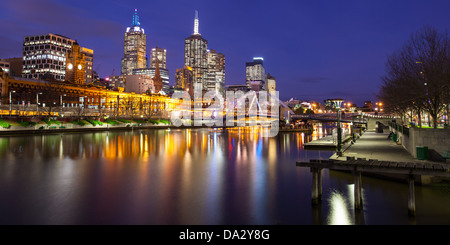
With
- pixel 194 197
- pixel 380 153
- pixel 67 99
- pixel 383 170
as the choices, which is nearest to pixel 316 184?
pixel 383 170

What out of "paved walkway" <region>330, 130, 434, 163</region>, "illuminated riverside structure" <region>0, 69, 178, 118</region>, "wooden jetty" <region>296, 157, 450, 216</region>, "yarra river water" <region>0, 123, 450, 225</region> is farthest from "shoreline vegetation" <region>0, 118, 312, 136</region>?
"wooden jetty" <region>296, 157, 450, 216</region>

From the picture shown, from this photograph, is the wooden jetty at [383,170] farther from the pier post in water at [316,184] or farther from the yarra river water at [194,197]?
the yarra river water at [194,197]

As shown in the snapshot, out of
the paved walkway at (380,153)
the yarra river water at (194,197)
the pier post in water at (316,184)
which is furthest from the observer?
the paved walkway at (380,153)

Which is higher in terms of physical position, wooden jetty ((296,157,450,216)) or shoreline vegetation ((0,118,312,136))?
shoreline vegetation ((0,118,312,136))

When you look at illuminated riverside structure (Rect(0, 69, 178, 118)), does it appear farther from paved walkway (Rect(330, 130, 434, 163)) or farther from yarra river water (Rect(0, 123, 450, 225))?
paved walkway (Rect(330, 130, 434, 163))

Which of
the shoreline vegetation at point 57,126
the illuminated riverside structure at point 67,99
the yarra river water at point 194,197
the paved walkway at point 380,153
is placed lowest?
the yarra river water at point 194,197

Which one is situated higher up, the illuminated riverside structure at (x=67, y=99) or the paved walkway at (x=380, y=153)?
the illuminated riverside structure at (x=67, y=99)

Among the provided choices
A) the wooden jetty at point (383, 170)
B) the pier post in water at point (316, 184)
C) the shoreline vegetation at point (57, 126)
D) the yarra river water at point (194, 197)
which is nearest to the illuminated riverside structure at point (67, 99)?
the shoreline vegetation at point (57, 126)

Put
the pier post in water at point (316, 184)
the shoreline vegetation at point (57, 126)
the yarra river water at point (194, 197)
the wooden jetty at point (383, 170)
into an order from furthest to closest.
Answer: the shoreline vegetation at point (57, 126)
the pier post in water at point (316, 184)
the yarra river water at point (194, 197)
the wooden jetty at point (383, 170)

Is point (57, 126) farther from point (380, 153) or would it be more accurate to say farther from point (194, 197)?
point (380, 153)

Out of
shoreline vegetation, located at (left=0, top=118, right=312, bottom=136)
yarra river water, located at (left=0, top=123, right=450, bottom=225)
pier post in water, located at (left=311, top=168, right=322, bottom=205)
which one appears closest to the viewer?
yarra river water, located at (left=0, top=123, right=450, bottom=225)

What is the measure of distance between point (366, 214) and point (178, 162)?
2038cm
